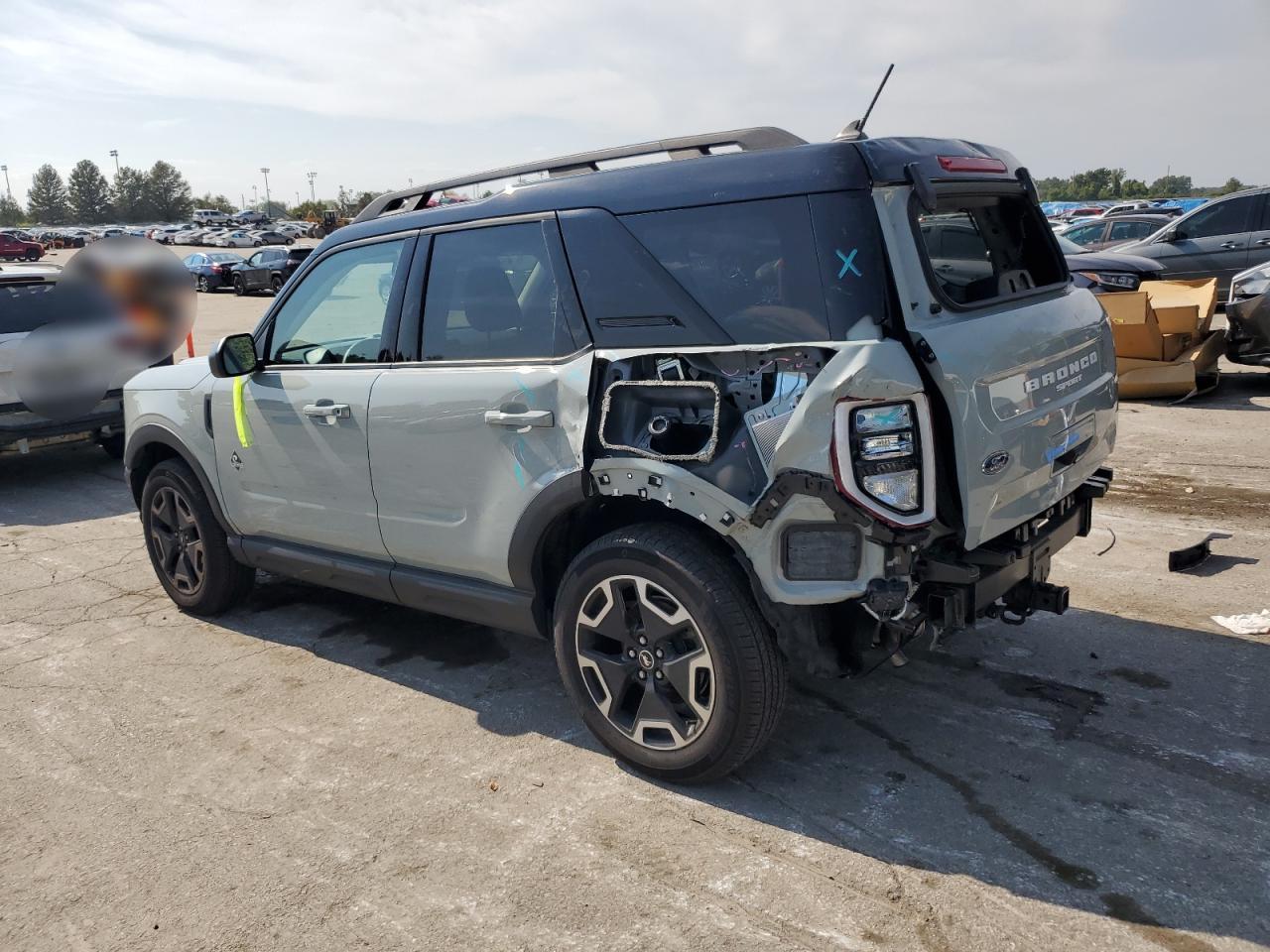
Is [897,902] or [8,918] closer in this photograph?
[897,902]

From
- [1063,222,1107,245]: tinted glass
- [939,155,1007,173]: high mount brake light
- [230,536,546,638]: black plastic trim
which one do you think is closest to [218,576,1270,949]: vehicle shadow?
[230,536,546,638]: black plastic trim

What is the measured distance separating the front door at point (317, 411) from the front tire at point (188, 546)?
13.2 inches

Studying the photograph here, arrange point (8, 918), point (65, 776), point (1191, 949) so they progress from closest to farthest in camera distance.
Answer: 1. point (1191, 949)
2. point (8, 918)
3. point (65, 776)

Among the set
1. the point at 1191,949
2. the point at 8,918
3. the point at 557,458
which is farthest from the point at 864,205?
the point at 8,918

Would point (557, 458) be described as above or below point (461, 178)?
below

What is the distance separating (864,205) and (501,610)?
76.5 inches

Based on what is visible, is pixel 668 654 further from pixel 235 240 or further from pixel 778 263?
pixel 235 240

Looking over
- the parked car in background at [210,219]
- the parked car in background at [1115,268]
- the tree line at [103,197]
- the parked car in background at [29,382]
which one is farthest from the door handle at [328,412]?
the tree line at [103,197]

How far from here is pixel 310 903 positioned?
2.90m

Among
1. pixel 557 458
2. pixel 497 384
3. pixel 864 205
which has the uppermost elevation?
pixel 864 205

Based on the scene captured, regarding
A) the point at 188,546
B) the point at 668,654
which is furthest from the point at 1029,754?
the point at 188,546

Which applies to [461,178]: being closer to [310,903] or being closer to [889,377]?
[889,377]

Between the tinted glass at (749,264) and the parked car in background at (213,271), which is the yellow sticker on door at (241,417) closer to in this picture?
the tinted glass at (749,264)

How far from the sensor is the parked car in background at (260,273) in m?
30.4
